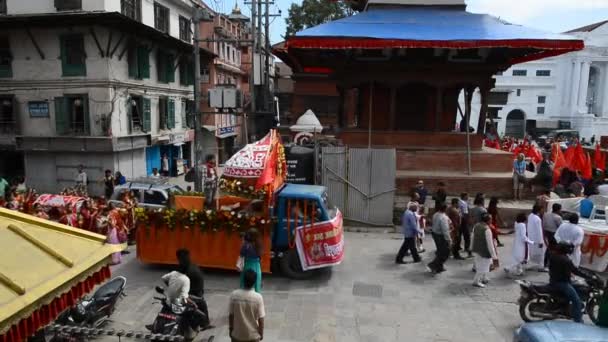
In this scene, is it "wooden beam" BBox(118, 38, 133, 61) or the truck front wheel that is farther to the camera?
"wooden beam" BBox(118, 38, 133, 61)

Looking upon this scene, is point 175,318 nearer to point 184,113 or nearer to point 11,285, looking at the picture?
point 11,285

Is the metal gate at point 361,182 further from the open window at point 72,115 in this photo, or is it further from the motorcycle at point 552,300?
the open window at point 72,115

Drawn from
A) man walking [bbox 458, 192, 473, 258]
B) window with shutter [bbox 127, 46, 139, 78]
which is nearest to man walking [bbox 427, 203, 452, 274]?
man walking [bbox 458, 192, 473, 258]

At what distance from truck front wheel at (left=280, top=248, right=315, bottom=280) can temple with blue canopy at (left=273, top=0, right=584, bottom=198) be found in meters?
7.47

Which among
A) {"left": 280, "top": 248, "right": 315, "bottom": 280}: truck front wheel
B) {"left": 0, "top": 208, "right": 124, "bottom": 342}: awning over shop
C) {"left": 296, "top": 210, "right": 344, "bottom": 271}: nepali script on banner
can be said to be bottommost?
{"left": 280, "top": 248, "right": 315, "bottom": 280}: truck front wheel

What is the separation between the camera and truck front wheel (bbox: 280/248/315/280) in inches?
379

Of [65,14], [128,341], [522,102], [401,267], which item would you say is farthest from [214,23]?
[522,102]

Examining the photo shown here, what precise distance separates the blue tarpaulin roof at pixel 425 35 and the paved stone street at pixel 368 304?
7077mm

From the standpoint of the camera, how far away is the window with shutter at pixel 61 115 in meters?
20.8

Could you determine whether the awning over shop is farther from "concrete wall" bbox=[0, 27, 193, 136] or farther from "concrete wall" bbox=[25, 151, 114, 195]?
"concrete wall" bbox=[25, 151, 114, 195]

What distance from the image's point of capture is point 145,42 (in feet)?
77.7

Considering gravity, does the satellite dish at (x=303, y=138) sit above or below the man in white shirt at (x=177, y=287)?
above

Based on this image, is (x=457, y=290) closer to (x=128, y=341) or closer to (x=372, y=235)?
(x=372, y=235)

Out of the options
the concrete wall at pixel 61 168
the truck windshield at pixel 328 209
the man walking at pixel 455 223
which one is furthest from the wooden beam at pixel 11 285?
the concrete wall at pixel 61 168
